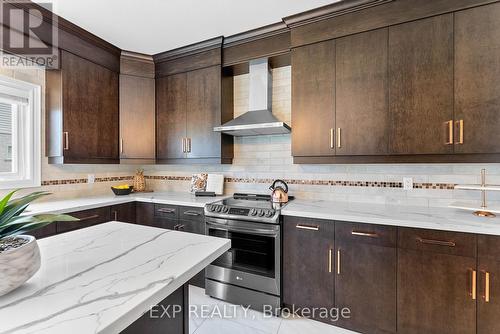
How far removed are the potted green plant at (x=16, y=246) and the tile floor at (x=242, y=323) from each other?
5.17 ft

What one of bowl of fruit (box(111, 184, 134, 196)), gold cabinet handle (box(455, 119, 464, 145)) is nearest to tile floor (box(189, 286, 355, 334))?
bowl of fruit (box(111, 184, 134, 196))

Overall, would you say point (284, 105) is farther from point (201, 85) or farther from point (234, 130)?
point (201, 85)

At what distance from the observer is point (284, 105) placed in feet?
8.96

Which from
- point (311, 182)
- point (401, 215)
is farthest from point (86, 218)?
point (401, 215)

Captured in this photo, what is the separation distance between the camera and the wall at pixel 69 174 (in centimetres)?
240

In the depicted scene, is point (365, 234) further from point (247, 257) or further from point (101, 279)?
point (101, 279)

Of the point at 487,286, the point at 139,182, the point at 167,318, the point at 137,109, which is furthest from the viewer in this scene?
the point at 139,182

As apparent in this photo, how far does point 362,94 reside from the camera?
2.08m

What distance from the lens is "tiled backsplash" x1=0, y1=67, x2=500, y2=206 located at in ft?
7.04

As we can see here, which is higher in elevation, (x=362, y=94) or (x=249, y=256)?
(x=362, y=94)

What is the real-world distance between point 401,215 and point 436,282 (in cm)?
46

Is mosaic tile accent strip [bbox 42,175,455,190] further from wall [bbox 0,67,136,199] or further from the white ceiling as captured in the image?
the white ceiling

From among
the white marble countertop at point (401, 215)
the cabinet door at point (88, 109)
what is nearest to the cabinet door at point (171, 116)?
the cabinet door at point (88, 109)

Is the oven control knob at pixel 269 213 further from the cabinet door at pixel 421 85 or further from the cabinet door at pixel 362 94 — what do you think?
the cabinet door at pixel 421 85
